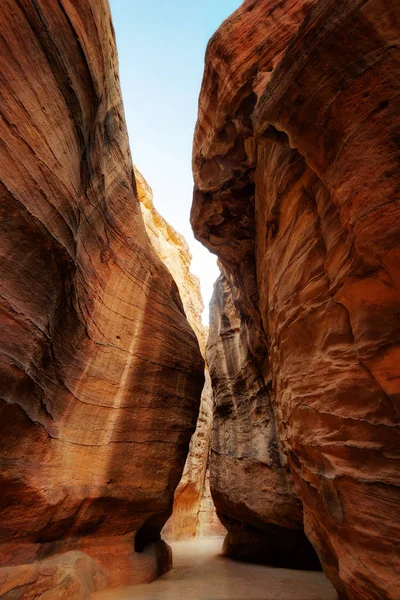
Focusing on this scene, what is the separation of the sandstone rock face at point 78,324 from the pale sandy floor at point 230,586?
0.57 metres

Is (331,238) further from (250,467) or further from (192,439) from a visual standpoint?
(192,439)

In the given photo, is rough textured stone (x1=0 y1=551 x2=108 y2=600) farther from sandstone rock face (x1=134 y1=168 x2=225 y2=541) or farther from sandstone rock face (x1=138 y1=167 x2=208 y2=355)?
sandstone rock face (x1=138 y1=167 x2=208 y2=355)

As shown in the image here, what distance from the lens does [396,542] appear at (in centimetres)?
301

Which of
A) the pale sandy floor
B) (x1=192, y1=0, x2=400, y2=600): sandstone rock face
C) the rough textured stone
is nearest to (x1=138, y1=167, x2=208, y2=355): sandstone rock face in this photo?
(x1=192, y1=0, x2=400, y2=600): sandstone rock face

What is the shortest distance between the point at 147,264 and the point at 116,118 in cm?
357

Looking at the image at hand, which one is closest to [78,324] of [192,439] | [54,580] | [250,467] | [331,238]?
[54,580]

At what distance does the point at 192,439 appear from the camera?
775 inches

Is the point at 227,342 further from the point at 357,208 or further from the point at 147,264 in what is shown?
the point at 357,208

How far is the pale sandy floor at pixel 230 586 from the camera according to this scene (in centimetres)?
482

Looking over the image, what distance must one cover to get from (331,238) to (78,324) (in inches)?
172

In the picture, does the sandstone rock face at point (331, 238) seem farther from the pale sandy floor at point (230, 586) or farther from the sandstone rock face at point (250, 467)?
the sandstone rock face at point (250, 467)

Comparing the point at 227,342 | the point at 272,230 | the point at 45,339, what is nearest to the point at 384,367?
the point at 272,230

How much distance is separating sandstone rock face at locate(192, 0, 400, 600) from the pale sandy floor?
122 cm

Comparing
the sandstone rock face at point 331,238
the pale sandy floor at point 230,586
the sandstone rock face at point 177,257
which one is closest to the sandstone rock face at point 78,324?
the pale sandy floor at point 230,586
